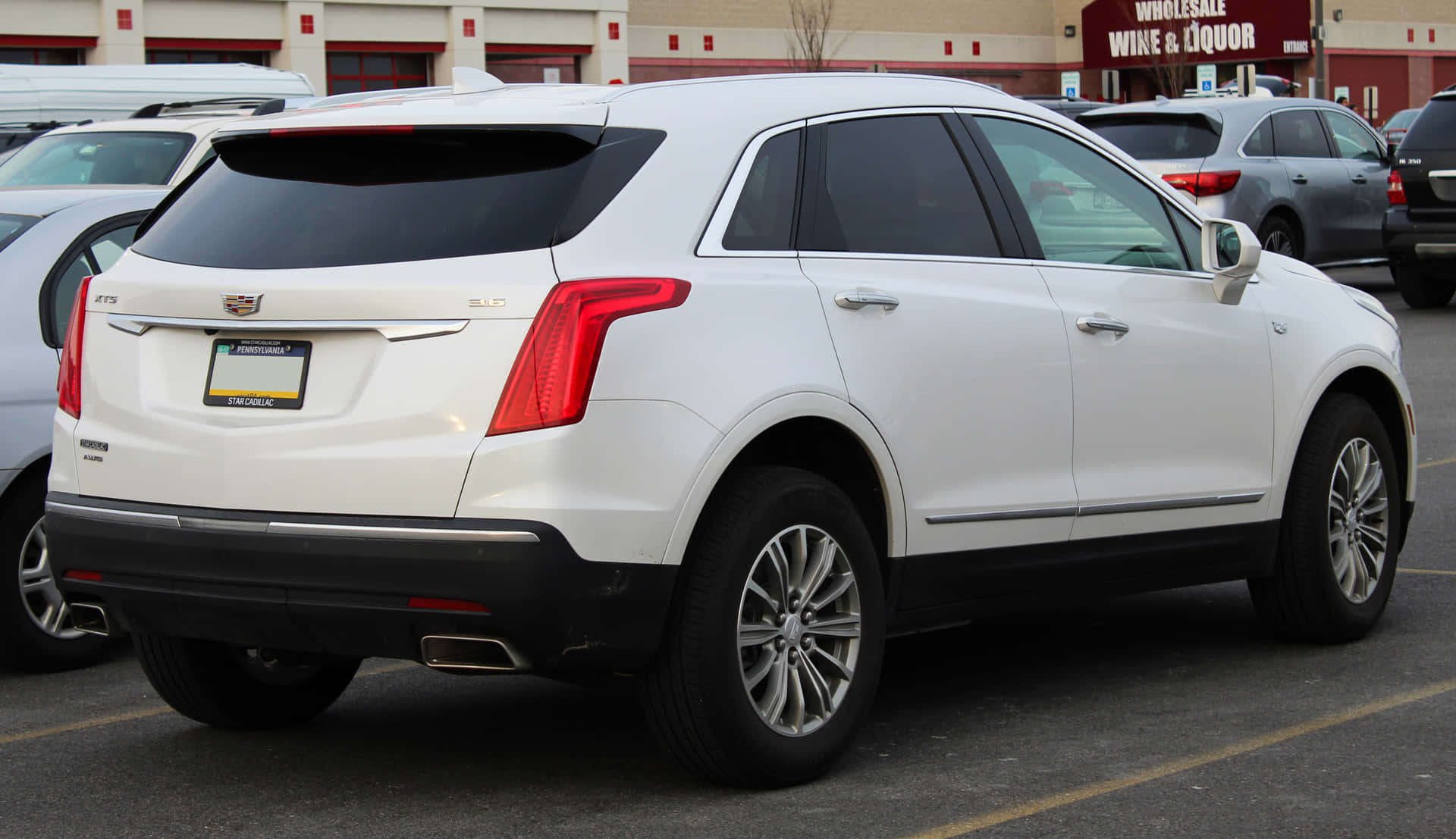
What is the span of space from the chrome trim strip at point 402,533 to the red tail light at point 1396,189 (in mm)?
15329

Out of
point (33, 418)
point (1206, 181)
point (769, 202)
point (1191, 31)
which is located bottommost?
point (33, 418)

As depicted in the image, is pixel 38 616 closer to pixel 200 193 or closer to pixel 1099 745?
pixel 200 193

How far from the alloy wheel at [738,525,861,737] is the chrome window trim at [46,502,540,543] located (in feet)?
2.14

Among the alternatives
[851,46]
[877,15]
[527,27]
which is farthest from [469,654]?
[877,15]

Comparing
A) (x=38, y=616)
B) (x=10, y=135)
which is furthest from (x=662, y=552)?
(x=10, y=135)

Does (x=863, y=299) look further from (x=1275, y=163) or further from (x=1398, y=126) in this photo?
(x=1398, y=126)

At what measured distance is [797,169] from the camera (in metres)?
5.17

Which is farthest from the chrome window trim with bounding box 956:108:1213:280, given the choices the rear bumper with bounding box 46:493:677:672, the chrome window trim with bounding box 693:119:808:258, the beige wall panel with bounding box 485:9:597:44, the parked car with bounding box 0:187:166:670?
the beige wall panel with bounding box 485:9:597:44

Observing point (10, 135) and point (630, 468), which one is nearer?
point (630, 468)

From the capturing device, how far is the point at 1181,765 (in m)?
5.04

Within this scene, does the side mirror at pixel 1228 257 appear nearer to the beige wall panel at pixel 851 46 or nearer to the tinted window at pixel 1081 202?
the tinted window at pixel 1081 202

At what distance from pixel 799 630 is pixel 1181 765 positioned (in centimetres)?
102

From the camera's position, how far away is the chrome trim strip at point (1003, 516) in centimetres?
528

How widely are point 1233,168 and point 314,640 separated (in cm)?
1401
